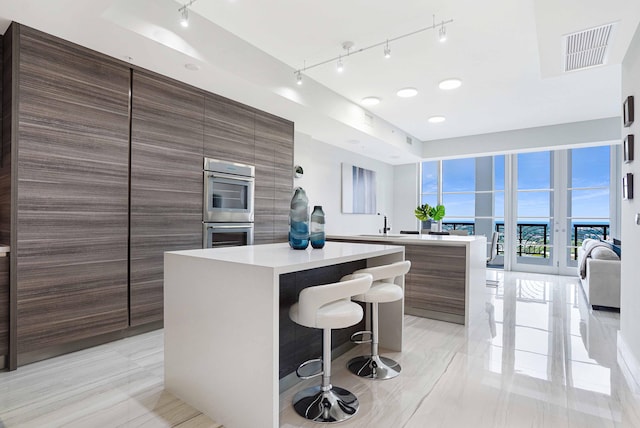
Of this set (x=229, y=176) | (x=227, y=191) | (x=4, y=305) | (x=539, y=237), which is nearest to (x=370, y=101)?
(x=229, y=176)

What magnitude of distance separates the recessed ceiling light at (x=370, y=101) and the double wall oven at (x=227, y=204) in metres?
1.91

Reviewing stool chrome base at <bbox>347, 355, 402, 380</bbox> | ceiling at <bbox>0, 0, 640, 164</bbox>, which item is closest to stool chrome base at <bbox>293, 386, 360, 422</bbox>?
stool chrome base at <bbox>347, 355, 402, 380</bbox>

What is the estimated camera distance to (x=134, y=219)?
115 inches

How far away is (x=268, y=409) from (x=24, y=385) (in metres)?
1.73

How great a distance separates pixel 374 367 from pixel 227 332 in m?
1.17

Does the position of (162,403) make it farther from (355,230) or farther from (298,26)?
(355,230)

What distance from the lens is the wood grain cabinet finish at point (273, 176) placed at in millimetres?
4195

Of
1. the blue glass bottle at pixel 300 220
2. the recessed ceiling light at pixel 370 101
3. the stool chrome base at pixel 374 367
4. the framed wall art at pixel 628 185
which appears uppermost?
the recessed ceiling light at pixel 370 101

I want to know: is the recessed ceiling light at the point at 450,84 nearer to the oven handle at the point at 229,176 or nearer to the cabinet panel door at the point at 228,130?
the cabinet panel door at the point at 228,130

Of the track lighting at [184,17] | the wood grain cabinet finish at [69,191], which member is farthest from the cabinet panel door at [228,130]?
the track lighting at [184,17]

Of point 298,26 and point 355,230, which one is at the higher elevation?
point 298,26

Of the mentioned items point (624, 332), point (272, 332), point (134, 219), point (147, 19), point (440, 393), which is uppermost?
point (147, 19)

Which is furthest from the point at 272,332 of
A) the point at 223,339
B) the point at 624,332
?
the point at 624,332

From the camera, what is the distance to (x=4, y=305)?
7.54ft
